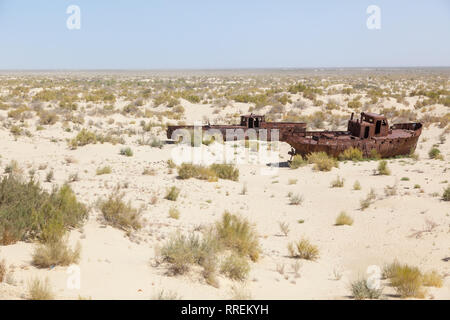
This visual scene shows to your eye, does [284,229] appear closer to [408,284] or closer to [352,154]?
[408,284]

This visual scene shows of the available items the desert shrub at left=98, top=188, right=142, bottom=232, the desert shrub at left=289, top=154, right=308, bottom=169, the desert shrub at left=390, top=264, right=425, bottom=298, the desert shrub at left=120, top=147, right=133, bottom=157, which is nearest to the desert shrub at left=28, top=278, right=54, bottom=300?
the desert shrub at left=98, top=188, right=142, bottom=232

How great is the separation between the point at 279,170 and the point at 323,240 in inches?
270

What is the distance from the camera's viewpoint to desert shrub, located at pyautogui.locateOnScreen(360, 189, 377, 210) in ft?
33.0

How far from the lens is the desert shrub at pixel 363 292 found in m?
5.28

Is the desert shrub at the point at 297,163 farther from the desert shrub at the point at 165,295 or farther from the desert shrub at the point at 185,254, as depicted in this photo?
the desert shrub at the point at 165,295

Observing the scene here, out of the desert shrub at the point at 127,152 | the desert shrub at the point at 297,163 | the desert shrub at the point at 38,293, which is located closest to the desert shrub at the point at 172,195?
the desert shrub at the point at 127,152

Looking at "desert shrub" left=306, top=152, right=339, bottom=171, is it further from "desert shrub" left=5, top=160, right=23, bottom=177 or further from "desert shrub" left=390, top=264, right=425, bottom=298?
"desert shrub" left=5, top=160, right=23, bottom=177

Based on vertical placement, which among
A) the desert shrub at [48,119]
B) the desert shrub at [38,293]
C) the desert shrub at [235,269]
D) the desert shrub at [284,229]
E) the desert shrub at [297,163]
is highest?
the desert shrub at [48,119]

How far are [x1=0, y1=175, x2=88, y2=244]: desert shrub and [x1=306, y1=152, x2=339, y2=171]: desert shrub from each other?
9802mm

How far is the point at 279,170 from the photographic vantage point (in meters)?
15.1

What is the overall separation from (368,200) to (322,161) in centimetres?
426

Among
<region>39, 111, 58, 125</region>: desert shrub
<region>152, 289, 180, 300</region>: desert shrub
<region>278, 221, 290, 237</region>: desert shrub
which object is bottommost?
<region>278, 221, 290, 237</region>: desert shrub

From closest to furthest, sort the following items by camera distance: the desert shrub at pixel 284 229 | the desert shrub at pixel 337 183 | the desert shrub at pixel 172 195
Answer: the desert shrub at pixel 284 229 → the desert shrub at pixel 172 195 → the desert shrub at pixel 337 183

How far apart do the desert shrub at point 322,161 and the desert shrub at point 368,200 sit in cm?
335
